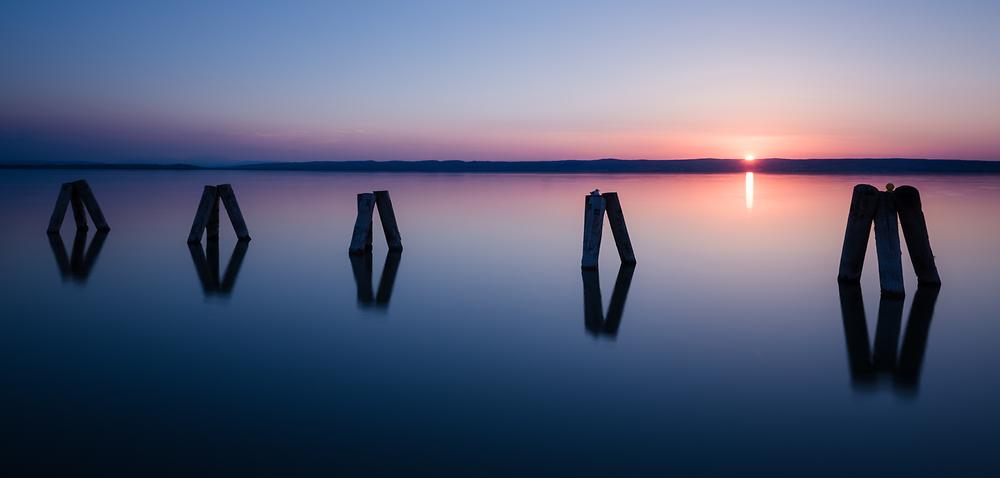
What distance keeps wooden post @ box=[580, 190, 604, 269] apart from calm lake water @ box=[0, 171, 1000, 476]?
0.30 meters

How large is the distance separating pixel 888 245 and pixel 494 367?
5.07m

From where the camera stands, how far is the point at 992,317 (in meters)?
7.01

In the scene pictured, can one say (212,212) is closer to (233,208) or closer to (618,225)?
(233,208)

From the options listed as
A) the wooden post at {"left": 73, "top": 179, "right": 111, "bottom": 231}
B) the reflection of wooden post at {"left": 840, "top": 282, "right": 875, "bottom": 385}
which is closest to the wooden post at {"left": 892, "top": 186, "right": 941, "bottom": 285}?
the reflection of wooden post at {"left": 840, "top": 282, "right": 875, "bottom": 385}

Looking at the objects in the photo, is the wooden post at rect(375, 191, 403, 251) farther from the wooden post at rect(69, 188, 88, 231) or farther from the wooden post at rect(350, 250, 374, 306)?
the wooden post at rect(69, 188, 88, 231)

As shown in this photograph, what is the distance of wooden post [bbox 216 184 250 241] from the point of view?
12.4m

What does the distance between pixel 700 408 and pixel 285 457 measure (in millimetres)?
2547

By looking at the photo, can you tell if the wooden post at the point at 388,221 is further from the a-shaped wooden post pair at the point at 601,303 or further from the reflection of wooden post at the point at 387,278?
the a-shaped wooden post pair at the point at 601,303

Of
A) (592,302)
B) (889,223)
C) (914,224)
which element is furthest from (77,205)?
(914,224)

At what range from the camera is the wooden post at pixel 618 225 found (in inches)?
389

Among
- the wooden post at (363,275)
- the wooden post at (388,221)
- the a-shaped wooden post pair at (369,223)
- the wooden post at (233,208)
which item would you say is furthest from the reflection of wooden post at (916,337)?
the wooden post at (233,208)

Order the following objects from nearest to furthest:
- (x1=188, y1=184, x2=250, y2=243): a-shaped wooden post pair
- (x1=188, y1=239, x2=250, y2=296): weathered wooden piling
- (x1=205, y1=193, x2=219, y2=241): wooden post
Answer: (x1=188, y1=239, x2=250, y2=296): weathered wooden piling, (x1=188, y1=184, x2=250, y2=243): a-shaped wooden post pair, (x1=205, y1=193, x2=219, y2=241): wooden post

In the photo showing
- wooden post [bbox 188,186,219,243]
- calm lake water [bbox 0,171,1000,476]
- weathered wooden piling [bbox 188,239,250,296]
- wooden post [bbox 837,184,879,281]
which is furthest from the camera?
wooden post [bbox 188,186,219,243]

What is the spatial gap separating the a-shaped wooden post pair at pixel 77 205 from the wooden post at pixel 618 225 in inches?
424
